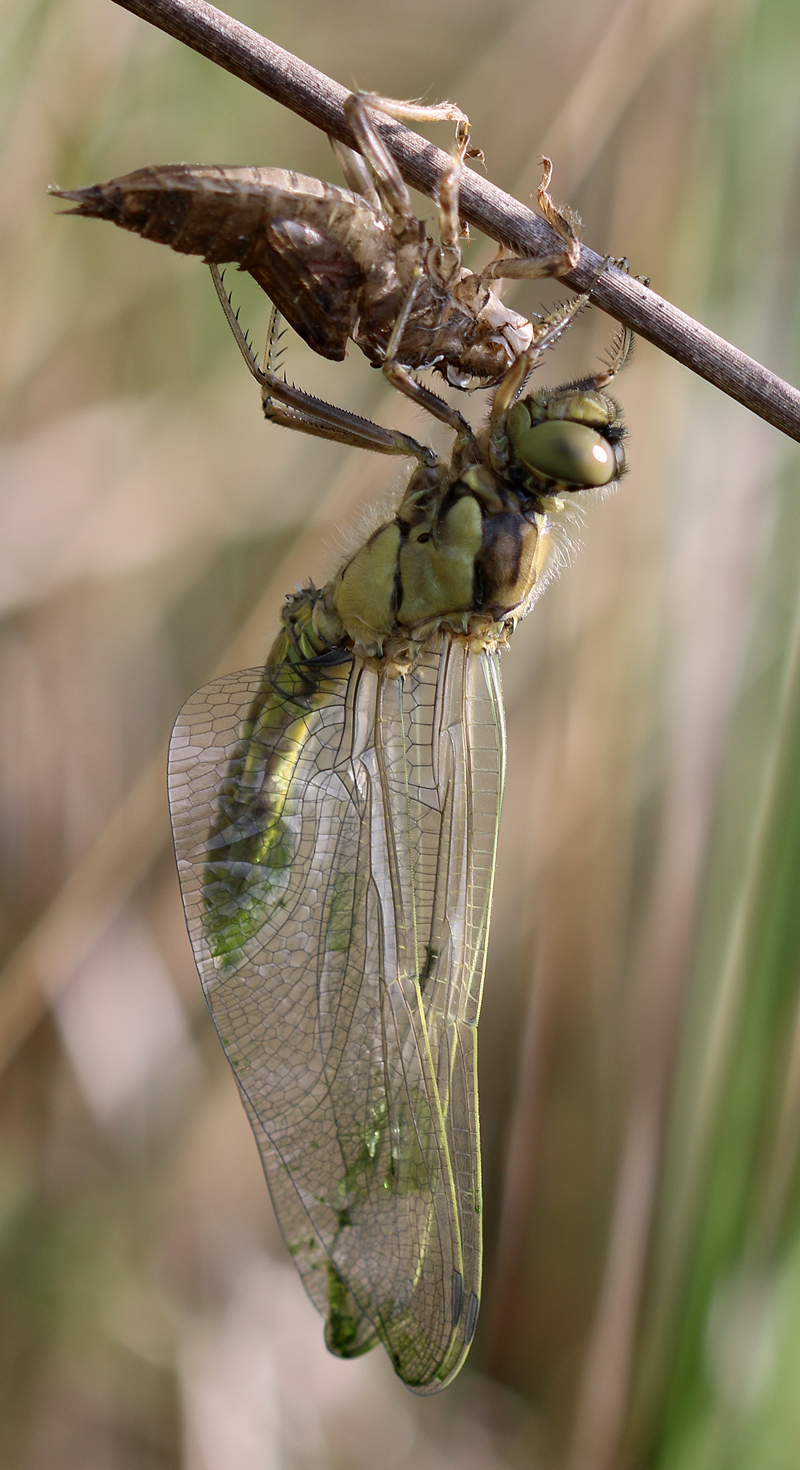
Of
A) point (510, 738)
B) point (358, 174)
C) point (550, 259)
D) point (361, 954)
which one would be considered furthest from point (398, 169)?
point (510, 738)

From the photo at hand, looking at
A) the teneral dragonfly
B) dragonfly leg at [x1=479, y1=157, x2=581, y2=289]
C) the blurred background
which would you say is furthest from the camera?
the blurred background

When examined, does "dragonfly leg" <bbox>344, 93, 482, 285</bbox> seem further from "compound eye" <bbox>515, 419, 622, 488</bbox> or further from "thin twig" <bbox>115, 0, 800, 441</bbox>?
"compound eye" <bbox>515, 419, 622, 488</bbox>

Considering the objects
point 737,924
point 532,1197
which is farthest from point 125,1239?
point 737,924

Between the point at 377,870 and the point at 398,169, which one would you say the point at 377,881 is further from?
the point at 398,169

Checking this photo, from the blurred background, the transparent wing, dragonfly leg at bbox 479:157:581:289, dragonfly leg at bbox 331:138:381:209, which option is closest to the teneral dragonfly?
the transparent wing

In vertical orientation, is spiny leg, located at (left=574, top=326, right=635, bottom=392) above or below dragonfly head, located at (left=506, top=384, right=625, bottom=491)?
above

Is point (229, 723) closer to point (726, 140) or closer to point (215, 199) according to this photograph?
point (215, 199)

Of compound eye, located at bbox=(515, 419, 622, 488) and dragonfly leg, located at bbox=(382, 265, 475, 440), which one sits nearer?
dragonfly leg, located at bbox=(382, 265, 475, 440)

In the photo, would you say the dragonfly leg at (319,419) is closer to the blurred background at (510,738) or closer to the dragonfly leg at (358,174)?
the dragonfly leg at (358,174)
